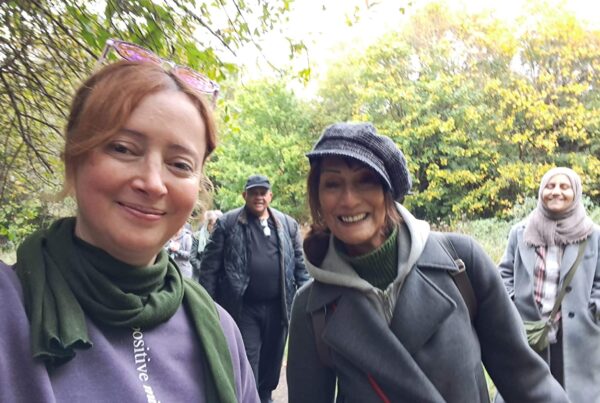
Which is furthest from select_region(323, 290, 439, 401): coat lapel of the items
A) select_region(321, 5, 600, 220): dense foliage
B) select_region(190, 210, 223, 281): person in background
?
select_region(321, 5, 600, 220): dense foliage

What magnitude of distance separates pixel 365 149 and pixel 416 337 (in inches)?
28.4

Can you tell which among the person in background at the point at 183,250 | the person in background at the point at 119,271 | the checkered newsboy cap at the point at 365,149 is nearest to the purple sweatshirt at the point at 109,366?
the person in background at the point at 119,271

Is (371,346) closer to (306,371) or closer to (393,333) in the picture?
(393,333)

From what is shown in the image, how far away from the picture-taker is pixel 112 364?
1079mm

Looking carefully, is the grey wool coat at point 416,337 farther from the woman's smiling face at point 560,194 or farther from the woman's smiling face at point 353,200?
the woman's smiling face at point 560,194

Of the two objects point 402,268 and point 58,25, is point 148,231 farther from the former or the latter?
point 58,25

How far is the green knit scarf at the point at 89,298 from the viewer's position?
100 centimetres

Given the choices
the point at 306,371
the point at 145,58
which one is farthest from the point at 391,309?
the point at 145,58

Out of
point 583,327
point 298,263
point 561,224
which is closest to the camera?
point 583,327

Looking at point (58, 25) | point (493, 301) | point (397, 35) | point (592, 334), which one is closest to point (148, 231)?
point (493, 301)

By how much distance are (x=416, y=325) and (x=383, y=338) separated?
13 cm

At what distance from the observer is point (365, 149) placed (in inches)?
69.5

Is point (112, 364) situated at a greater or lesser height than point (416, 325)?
lesser

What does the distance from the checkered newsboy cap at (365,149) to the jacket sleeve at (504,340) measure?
0.40 meters
